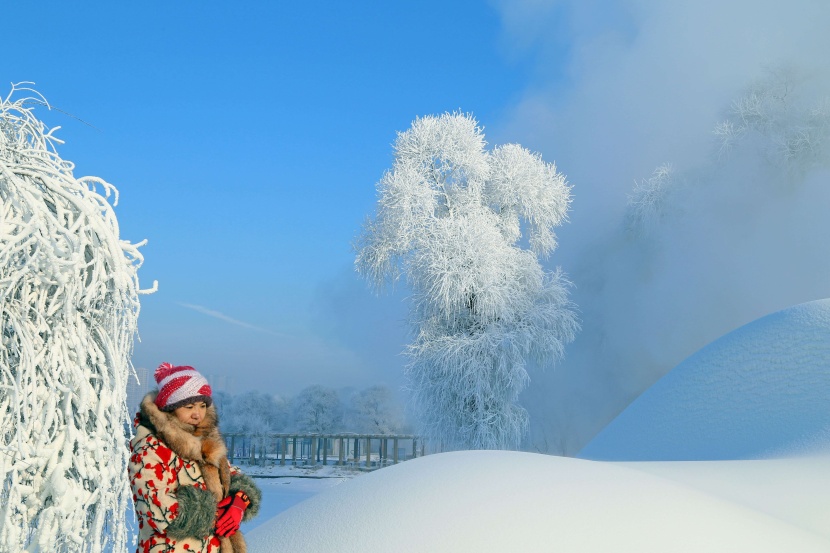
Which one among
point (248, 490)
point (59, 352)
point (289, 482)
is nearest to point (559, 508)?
point (248, 490)

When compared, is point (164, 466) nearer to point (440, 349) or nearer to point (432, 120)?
point (440, 349)

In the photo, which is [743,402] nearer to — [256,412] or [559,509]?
[559,509]

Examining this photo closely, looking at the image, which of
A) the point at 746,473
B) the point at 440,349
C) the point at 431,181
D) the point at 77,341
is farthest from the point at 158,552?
the point at 431,181

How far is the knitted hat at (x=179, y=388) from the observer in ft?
10.2

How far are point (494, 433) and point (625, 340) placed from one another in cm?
1143

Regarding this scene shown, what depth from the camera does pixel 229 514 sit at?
10.5ft

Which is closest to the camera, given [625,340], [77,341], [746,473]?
[77,341]

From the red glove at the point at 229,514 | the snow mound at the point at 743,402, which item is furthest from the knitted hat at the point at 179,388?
the snow mound at the point at 743,402

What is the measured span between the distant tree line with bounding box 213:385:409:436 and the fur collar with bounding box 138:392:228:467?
34.7 metres

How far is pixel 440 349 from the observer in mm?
17141

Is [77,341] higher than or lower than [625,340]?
lower

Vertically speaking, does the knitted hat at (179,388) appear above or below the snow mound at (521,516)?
above

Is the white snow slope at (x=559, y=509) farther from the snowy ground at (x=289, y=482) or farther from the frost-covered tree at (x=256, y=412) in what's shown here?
the frost-covered tree at (x=256, y=412)

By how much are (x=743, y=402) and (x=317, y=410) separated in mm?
28748
